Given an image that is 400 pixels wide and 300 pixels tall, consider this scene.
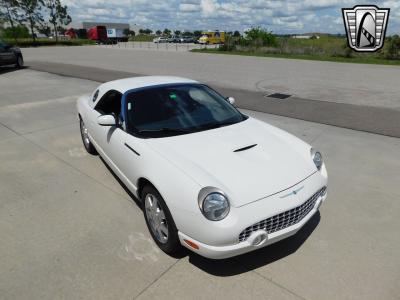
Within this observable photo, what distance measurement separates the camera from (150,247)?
10.2 feet

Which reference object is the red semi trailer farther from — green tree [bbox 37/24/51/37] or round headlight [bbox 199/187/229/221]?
round headlight [bbox 199/187/229/221]

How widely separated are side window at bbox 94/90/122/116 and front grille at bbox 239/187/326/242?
2.28 metres

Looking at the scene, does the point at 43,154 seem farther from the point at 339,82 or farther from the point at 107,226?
the point at 339,82

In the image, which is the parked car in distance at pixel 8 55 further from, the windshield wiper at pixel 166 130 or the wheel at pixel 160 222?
the wheel at pixel 160 222

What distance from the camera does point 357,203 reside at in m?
3.83

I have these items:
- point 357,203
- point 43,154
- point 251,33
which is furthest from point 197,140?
point 251,33

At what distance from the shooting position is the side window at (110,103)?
4016mm

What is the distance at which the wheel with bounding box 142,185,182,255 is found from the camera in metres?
2.79

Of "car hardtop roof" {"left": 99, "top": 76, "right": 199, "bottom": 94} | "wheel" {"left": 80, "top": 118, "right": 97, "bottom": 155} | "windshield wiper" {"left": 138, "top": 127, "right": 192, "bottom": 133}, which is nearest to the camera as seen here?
"windshield wiper" {"left": 138, "top": 127, "right": 192, "bottom": 133}

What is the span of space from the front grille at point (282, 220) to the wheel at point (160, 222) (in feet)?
2.11

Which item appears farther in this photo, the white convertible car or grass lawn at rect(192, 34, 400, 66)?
grass lawn at rect(192, 34, 400, 66)

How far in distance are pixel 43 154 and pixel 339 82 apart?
451 inches

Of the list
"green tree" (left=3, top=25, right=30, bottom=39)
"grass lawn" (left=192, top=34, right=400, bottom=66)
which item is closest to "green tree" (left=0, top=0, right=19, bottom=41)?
"green tree" (left=3, top=25, right=30, bottom=39)

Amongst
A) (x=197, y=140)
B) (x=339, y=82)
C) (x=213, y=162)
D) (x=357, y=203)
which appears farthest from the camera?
(x=339, y=82)
